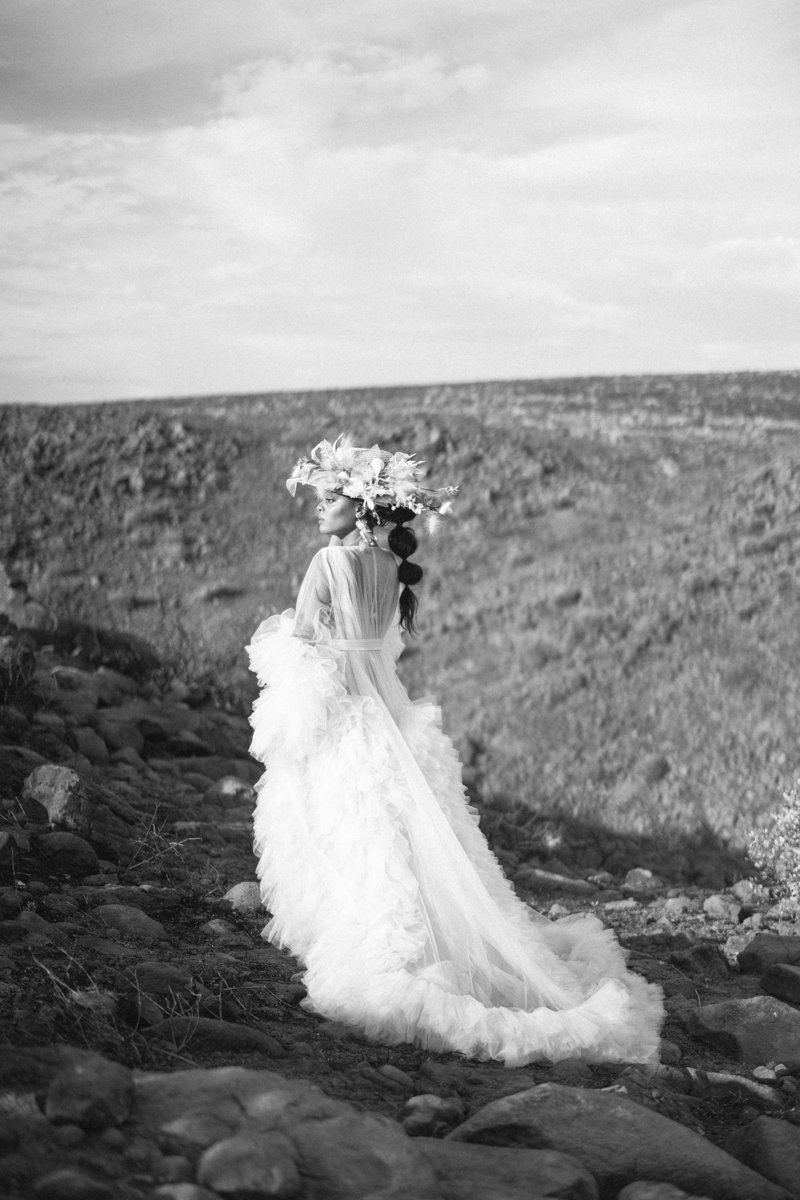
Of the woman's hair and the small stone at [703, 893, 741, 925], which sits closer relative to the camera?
the woman's hair

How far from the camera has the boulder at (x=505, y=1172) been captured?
3.46 metres

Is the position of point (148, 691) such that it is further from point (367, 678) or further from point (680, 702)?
point (367, 678)

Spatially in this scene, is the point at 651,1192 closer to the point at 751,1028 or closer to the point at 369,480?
the point at 751,1028

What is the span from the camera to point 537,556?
53.1 feet

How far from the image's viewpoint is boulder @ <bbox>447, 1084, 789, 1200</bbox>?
3.94m

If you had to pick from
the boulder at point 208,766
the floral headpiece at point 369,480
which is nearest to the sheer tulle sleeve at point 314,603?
the floral headpiece at point 369,480

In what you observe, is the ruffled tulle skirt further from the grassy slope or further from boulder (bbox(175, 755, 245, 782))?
the grassy slope

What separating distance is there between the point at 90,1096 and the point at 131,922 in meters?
2.85

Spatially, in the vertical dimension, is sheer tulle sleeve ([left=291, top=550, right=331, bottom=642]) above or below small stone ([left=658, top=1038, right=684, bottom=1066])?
above

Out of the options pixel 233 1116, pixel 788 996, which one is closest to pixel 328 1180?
pixel 233 1116

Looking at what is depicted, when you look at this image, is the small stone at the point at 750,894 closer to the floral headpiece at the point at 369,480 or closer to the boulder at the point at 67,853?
the floral headpiece at the point at 369,480

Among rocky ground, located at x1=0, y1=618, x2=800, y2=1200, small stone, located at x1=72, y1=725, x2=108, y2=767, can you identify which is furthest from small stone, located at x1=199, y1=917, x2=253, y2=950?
small stone, located at x1=72, y1=725, x2=108, y2=767

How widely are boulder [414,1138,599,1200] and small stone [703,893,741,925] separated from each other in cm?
538

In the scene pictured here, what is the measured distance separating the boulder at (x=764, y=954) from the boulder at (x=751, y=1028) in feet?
3.87
